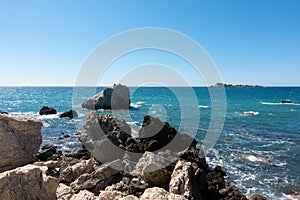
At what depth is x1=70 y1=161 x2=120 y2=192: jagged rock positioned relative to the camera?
951cm

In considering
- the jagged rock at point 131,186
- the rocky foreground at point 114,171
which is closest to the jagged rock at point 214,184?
the rocky foreground at point 114,171

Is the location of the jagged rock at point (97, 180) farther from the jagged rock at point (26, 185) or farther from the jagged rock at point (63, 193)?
the jagged rock at point (26, 185)

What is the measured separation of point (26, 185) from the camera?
6086 millimetres

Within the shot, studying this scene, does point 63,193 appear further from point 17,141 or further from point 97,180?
point 17,141

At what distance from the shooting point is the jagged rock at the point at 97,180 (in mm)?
9508

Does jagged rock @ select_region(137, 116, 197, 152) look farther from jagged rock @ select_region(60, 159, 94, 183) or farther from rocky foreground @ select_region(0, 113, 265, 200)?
jagged rock @ select_region(60, 159, 94, 183)

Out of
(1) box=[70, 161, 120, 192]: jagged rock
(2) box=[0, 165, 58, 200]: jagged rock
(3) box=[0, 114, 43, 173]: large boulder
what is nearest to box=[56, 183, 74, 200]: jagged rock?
(1) box=[70, 161, 120, 192]: jagged rock

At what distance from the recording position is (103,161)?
12.3 m

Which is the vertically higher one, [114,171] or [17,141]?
[17,141]

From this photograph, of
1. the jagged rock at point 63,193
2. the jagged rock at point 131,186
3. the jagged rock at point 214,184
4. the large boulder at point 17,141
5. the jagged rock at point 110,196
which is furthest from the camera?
the large boulder at point 17,141

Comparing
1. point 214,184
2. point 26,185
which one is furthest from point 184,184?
point 26,185

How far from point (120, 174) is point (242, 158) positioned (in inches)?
471

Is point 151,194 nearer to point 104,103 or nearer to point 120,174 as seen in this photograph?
point 120,174

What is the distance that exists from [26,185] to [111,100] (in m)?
55.4
